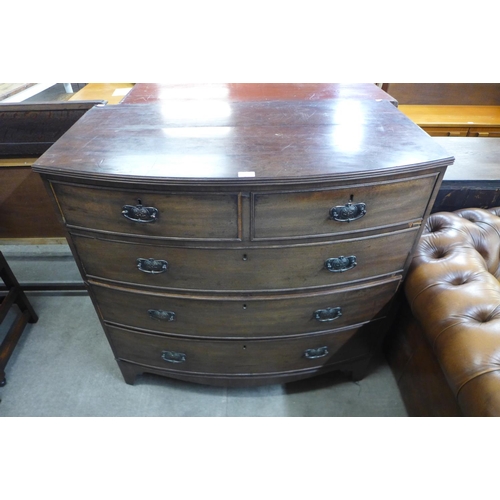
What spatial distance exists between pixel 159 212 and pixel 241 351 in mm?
633

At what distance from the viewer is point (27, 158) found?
5.53 feet

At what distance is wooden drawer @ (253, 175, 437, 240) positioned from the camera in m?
0.83

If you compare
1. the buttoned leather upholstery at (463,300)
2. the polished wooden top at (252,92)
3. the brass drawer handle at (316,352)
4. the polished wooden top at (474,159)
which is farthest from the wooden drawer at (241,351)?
the polished wooden top at (252,92)

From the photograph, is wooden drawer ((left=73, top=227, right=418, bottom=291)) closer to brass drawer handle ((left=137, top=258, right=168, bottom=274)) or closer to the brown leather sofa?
brass drawer handle ((left=137, top=258, right=168, bottom=274))

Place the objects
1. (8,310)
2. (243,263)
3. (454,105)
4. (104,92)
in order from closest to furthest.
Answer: (243,263) → (8,310) → (104,92) → (454,105)

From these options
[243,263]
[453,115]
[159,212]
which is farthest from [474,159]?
[159,212]

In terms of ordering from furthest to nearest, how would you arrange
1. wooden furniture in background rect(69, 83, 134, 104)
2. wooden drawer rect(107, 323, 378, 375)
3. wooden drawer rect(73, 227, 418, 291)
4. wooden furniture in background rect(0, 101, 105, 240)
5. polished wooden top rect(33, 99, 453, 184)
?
1. wooden furniture in background rect(69, 83, 134, 104)
2. wooden furniture in background rect(0, 101, 105, 240)
3. wooden drawer rect(107, 323, 378, 375)
4. wooden drawer rect(73, 227, 418, 291)
5. polished wooden top rect(33, 99, 453, 184)

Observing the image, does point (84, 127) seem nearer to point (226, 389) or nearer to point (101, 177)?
point (101, 177)

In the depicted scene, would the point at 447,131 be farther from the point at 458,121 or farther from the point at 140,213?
the point at 140,213

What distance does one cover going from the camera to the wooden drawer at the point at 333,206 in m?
0.83

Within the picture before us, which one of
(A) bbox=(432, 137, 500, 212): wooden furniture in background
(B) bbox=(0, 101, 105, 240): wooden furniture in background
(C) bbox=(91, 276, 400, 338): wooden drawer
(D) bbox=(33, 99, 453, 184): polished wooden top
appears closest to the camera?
(D) bbox=(33, 99, 453, 184): polished wooden top

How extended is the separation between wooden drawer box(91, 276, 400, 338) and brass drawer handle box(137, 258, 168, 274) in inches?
4.2

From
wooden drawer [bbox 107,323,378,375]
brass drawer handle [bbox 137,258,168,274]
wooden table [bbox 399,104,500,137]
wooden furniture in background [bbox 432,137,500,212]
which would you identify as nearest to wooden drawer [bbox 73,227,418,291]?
brass drawer handle [bbox 137,258,168,274]
